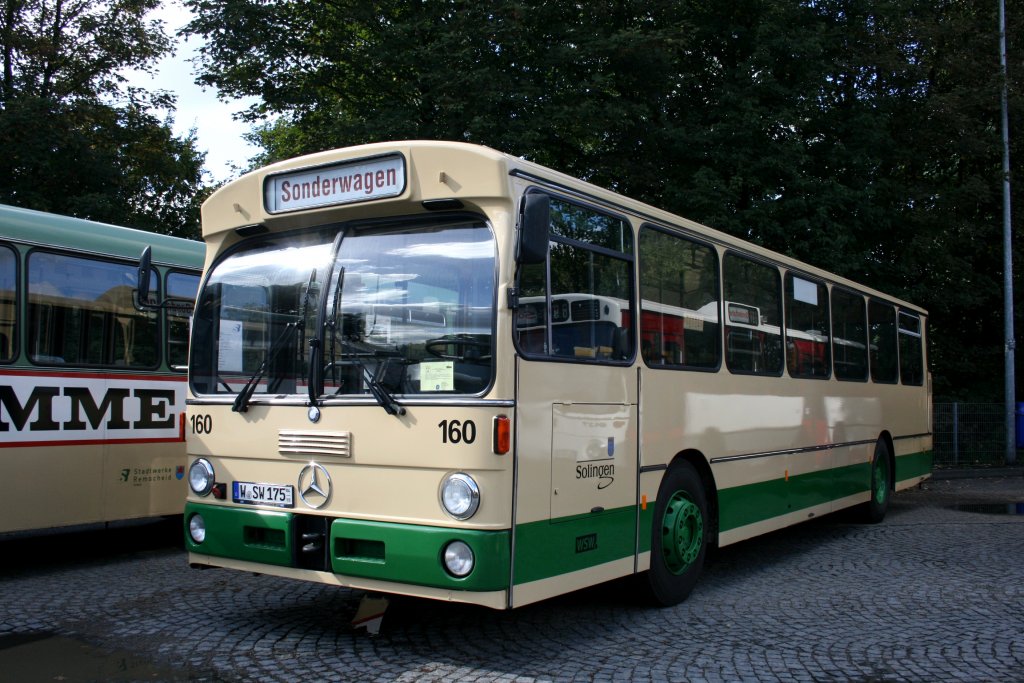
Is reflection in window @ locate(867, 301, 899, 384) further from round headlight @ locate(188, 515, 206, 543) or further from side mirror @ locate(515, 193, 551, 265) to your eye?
round headlight @ locate(188, 515, 206, 543)

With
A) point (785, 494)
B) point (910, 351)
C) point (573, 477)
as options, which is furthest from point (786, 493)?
point (910, 351)

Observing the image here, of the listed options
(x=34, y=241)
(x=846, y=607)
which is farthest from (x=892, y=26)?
(x=34, y=241)

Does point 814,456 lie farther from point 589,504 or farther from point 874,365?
point 589,504

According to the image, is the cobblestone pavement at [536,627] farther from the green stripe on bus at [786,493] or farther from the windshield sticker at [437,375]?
the windshield sticker at [437,375]

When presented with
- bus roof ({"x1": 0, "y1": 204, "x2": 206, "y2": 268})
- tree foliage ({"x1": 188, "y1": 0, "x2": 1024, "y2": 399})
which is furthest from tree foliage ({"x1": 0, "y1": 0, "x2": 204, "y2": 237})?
bus roof ({"x1": 0, "y1": 204, "x2": 206, "y2": 268})

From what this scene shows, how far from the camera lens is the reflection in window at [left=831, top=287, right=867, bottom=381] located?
37.1 ft

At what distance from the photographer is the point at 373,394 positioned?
222 inches

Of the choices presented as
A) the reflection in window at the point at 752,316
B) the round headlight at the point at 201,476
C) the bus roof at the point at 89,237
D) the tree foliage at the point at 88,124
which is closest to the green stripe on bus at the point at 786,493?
the reflection in window at the point at 752,316

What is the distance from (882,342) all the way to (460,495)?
9403 millimetres

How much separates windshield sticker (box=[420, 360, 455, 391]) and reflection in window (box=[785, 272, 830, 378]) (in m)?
5.23

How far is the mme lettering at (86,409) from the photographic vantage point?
8.02 metres

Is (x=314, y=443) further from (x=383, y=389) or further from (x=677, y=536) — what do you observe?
(x=677, y=536)

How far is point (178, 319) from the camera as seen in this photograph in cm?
969

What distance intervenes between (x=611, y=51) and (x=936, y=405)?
11681mm
